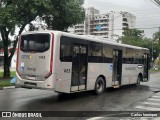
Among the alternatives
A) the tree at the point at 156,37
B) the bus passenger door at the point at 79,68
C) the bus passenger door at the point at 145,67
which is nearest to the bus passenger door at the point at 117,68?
the bus passenger door at the point at 79,68

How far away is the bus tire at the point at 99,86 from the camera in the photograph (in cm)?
1558

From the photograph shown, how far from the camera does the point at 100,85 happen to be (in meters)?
16.0

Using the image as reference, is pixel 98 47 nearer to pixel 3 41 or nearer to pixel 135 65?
pixel 135 65

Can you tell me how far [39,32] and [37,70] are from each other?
66.3 inches

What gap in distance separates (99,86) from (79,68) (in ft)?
8.23

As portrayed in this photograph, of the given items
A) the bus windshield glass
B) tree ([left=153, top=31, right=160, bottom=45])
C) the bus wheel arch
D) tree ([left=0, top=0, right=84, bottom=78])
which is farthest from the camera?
tree ([left=153, top=31, right=160, bottom=45])

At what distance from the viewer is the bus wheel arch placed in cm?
1557

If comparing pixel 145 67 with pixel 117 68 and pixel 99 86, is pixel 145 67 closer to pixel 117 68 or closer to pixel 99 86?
pixel 117 68

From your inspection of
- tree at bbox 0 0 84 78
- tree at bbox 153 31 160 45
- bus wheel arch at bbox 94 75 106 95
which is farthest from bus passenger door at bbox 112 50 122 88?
tree at bbox 153 31 160 45

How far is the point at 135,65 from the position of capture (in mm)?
20625

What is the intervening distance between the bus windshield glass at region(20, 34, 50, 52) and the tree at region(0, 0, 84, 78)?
8.21 metres

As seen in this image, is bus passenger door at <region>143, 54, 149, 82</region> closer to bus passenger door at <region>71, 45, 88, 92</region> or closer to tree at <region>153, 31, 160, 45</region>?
bus passenger door at <region>71, 45, 88, 92</region>

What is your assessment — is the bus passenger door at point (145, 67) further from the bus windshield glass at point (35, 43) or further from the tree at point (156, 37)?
the tree at point (156, 37)

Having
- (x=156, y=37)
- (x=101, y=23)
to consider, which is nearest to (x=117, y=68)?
(x=101, y=23)
